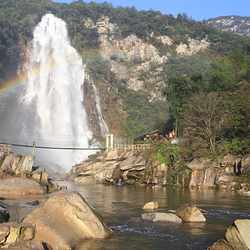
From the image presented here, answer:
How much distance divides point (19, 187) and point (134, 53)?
121130 mm

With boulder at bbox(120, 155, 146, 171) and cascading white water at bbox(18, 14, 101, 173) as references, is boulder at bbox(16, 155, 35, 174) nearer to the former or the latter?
boulder at bbox(120, 155, 146, 171)

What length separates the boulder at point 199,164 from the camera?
120ft

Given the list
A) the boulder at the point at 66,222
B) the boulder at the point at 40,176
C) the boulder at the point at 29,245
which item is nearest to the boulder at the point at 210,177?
the boulder at the point at 40,176

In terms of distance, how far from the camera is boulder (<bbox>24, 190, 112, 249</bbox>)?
9578mm

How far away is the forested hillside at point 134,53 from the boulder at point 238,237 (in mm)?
44737

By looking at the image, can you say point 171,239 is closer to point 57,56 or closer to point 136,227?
point 136,227

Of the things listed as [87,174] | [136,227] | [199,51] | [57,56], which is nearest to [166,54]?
[199,51]

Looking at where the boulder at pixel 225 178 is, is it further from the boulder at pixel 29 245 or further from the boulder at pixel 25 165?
the boulder at pixel 29 245

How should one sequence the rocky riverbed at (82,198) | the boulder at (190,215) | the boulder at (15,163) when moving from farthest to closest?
the boulder at (15,163), the boulder at (190,215), the rocky riverbed at (82,198)

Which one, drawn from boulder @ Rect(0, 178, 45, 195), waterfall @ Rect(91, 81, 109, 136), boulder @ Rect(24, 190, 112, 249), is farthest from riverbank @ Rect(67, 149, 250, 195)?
waterfall @ Rect(91, 81, 109, 136)

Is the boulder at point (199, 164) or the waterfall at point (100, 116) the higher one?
the waterfall at point (100, 116)

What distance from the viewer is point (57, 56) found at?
4055 inches

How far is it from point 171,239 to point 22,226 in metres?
4.80

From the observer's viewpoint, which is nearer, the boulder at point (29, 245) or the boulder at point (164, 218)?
the boulder at point (29, 245)
